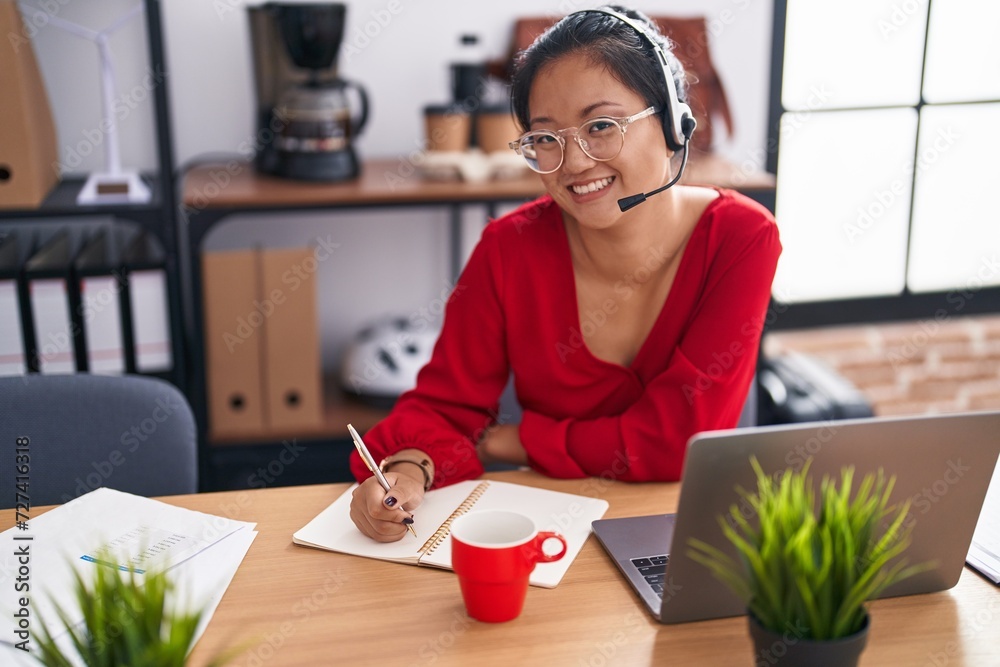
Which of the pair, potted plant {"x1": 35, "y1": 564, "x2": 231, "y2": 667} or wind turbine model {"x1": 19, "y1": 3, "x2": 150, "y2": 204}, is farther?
wind turbine model {"x1": 19, "y1": 3, "x2": 150, "y2": 204}

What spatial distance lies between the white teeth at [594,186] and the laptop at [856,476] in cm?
57

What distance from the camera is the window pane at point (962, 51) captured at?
105 inches

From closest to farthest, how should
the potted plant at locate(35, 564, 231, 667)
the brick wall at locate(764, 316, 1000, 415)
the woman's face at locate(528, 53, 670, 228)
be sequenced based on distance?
the potted plant at locate(35, 564, 231, 667), the woman's face at locate(528, 53, 670, 228), the brick wall at locate(764, 316, 1000, 415)

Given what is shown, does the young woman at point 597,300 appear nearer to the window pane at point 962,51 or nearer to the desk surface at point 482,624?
the desk surface at point 482,624

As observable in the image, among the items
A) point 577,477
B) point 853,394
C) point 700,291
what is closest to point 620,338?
point 700,291

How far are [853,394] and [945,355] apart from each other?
2.19 feet

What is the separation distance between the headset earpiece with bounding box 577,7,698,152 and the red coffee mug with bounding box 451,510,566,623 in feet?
2.03

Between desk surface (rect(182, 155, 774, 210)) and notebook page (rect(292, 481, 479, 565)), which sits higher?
desk surface (rect(182, 155, 774, 210))

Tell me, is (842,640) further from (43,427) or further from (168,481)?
(43,427)

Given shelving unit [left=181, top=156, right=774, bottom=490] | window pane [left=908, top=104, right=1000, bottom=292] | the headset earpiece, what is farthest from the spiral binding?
window pane [left=908, top=104, right=1000, bottom=292]

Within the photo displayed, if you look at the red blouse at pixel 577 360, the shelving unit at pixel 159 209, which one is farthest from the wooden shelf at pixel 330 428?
the red blouse at pixel 577 360

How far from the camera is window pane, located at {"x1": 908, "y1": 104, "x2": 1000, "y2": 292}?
2.74 metres

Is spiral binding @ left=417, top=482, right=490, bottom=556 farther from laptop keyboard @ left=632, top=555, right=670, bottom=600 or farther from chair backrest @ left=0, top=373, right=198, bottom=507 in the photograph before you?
chair backrest @ left=0, top=373, right=198, bottom=507

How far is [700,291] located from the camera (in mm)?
1439
